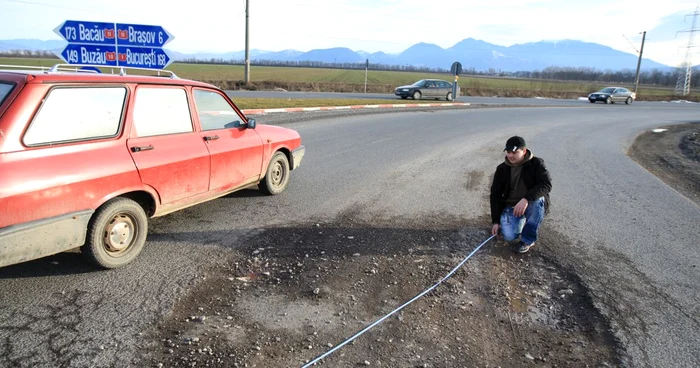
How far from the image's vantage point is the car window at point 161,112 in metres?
4.50

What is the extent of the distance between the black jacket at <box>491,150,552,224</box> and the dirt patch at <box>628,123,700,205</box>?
4.11 meters

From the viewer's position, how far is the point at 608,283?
13.8 feet

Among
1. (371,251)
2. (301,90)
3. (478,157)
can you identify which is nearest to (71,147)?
(371,251)

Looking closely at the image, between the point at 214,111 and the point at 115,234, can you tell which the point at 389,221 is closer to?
the point at 214,111

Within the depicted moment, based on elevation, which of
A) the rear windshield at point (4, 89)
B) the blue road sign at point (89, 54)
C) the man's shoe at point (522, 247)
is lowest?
the man's shoe at point (522, 247)

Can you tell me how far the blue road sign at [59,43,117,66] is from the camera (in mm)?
12906

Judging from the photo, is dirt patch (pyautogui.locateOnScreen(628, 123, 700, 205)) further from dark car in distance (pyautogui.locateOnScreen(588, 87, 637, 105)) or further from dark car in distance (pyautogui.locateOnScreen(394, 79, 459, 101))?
dark car in distance (pyautogui.locateOnScreen(588, 87, 637, 105))

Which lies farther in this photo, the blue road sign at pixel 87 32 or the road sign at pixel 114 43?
the road sign at pixel 114 43

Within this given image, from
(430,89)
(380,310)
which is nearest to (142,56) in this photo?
(380,310)

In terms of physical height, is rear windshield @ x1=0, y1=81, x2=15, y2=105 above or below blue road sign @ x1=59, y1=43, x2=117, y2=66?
below

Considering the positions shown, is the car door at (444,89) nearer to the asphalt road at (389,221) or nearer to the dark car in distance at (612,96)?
the dark car in distance at (612,96)

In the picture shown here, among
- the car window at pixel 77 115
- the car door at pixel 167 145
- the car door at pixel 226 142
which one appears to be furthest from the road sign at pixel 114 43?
the car window at pixel 77 115

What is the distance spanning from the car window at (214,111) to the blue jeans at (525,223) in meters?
3.32

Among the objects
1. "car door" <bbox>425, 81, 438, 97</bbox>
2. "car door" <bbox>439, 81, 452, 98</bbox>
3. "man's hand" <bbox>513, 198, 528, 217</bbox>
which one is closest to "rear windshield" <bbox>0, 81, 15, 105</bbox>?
"man's hand" <bbox>513, 198, 528, 217</bbox>
